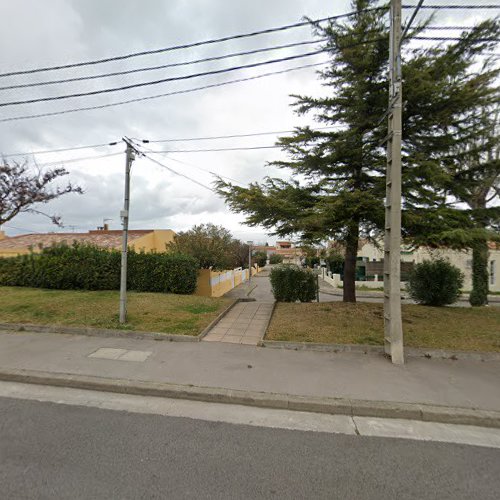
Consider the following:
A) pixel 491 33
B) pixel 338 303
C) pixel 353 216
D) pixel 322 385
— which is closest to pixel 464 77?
pixel 491 33

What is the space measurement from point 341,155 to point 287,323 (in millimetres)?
4702

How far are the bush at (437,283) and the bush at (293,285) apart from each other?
3665mm

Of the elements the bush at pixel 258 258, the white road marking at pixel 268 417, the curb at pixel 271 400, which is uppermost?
the bush at pixel 258 258

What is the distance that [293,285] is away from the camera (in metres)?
11.0

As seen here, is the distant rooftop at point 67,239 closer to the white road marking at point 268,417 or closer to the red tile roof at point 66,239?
the red tile roof at point 66,239

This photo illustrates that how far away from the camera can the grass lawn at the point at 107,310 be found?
6.79 m

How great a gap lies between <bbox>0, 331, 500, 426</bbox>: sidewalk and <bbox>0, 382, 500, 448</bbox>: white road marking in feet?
0.49

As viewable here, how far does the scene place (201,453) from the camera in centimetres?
276

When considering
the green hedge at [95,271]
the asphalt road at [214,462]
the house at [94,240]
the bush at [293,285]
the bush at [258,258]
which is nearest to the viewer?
the asphalt road at [214,462]

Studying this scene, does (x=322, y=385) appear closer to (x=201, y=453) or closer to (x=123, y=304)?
(x=201, y=453)

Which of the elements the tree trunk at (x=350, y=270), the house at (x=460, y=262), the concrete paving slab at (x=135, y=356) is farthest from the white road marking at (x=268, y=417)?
the house at (x=460, y=262)

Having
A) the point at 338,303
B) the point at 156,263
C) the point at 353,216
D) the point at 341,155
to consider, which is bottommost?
the point at 338,303

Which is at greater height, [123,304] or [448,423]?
[123,304]

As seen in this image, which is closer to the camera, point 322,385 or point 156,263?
point 322,385
